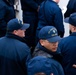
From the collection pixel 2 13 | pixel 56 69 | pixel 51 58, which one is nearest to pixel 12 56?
pixel 51 58

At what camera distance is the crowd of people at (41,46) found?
3996mm

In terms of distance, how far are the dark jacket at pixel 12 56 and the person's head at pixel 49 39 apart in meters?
0.57

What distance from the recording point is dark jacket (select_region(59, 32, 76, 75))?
5340 millimetres

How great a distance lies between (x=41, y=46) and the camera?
4.40 meters

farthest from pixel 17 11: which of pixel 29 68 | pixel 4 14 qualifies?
pixel 29 68

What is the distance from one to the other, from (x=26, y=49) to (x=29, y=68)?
1.47 meters

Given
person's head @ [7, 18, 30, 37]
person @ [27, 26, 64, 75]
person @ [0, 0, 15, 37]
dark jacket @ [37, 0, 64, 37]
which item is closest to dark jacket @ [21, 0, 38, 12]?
dark jacket @ [37, 0, 64, 37]

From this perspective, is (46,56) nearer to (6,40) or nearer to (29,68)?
(29,68)

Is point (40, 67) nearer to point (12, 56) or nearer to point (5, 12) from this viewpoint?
point (12, 56)

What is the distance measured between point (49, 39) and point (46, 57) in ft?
2.05

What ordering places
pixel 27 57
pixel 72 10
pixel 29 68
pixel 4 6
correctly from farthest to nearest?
pixel 72 10
pixel 4 6
pixel 27 57
pixel 29 68

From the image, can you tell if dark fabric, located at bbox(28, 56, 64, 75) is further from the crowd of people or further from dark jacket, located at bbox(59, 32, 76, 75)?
dark jacket, located at bbox(59, 32, 76, 75)

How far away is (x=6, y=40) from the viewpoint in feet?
17.3

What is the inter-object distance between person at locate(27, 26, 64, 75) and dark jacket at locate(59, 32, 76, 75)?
574 mm
